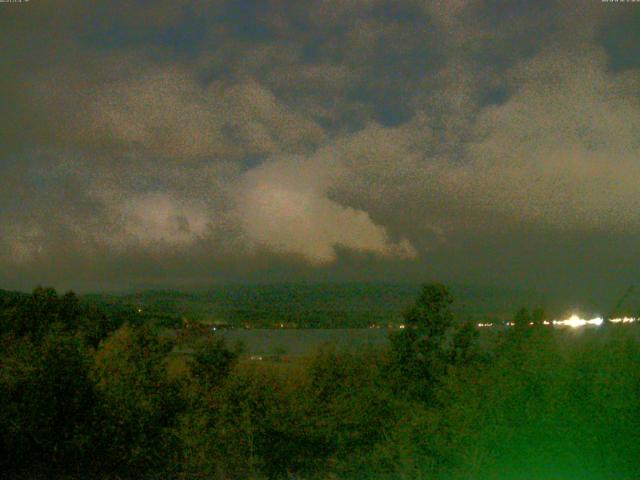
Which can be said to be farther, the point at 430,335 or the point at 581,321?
the point at 430,335

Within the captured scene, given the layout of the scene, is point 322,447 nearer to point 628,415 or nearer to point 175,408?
point 175,408

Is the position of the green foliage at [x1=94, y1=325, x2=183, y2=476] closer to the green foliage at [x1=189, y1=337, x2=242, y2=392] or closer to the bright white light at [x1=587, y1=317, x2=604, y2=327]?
the green foliage at [x1=189, y1=337, x2=242, y2=392]

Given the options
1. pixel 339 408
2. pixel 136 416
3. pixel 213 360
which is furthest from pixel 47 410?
pixel 213 360

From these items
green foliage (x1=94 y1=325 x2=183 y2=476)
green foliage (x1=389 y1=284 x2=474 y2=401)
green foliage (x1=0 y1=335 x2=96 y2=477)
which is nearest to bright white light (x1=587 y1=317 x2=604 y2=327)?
green foliage (x1=94 y1=325 x2=183 y2=476)

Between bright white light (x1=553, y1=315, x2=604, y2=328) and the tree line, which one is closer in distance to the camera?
the tree line

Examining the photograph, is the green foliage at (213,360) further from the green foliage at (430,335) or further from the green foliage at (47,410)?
the green foliage at (430,335)

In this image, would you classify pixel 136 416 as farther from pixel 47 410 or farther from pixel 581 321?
pixel 581 321

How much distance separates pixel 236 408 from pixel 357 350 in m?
5.11

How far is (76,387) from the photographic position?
1203 centimetres

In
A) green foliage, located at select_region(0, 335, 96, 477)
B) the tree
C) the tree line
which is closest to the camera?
the tree line

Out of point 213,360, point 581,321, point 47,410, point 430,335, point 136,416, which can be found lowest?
point 136,416

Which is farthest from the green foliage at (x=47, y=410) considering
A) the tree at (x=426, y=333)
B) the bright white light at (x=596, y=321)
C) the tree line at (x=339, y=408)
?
the bright white light at (x=596, y=321)

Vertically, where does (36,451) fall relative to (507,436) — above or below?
below

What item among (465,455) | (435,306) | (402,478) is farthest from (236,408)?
(435,306)
